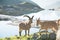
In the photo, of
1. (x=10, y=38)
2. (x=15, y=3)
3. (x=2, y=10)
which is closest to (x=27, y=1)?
(x=15, y=3)

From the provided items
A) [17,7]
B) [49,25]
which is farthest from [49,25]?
[17,7]

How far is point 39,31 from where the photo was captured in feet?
7.21

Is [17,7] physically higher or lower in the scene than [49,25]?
higher

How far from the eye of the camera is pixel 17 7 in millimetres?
2227

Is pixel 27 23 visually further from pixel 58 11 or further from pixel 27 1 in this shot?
pixel 58 11

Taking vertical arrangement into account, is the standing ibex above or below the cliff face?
below

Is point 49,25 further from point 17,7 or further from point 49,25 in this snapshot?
point 17,7

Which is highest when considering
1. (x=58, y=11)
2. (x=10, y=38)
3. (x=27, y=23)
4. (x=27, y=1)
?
(x=27, y=1)

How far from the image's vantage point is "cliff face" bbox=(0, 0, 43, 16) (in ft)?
7.20

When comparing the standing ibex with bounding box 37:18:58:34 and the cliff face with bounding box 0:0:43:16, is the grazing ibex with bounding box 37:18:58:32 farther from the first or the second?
the cliff face with bounding box 0:0:43:16

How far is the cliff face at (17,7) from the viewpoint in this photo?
2193 millimetres

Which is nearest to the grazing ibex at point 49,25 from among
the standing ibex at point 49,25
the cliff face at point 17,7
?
the standing ibex at point 49,25

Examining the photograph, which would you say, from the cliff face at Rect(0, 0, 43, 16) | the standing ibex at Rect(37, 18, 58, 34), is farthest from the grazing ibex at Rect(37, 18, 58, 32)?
the cliff face at Rect(0, 0, 43, 16)

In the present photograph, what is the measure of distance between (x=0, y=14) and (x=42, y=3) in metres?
Answer: 0.54
